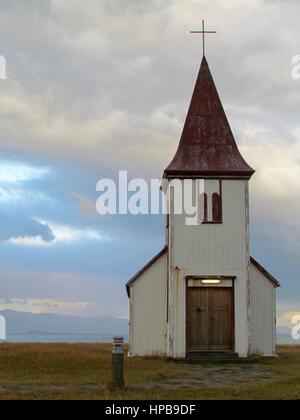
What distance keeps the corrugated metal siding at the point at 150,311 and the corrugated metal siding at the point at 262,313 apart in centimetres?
396

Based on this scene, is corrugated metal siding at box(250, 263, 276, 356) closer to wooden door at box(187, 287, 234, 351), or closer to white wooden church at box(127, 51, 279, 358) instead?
white wooden church at box(127, 51, 279, 358)

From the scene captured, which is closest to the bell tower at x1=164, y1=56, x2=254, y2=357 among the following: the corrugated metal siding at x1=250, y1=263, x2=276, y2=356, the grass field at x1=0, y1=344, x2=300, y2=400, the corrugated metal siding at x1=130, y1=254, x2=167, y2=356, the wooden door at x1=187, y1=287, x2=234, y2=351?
the wooden door at x1=187, y1=287, x2=234, y2=351

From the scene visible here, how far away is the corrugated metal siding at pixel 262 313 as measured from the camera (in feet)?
99.7

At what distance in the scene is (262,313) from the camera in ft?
101

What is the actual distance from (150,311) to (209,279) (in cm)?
344

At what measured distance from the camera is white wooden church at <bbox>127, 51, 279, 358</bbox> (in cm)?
2850

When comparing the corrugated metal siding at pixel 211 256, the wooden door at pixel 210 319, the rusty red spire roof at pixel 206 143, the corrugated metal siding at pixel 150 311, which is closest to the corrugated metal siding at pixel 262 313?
the corrugated metal siding at pixel 211 256

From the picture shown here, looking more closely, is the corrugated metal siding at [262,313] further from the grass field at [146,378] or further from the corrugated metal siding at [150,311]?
the corrugated metal siding at [150,311]

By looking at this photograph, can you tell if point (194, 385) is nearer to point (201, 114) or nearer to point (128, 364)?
point (128, 364)

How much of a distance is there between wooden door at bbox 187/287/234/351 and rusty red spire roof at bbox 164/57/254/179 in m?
5.00
